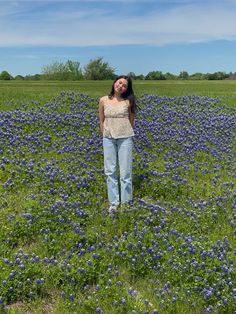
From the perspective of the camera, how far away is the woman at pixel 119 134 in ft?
22.9

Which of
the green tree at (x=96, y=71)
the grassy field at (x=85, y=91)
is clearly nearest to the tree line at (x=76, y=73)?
the green tree at (x=96, y=71)

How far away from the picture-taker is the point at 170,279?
201 inches

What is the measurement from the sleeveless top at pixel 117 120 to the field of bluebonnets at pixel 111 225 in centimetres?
111

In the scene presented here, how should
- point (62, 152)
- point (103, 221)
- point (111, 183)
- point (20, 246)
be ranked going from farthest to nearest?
point (62, 152)
point (111, 183)
point (103, 221)
point (20, 246)

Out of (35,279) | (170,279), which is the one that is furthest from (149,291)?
(35,279)

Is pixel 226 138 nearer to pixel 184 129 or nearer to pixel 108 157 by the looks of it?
pixel 184 129

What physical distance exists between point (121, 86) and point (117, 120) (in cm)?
54

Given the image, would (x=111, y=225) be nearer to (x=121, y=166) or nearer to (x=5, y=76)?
(x=121, y=166)

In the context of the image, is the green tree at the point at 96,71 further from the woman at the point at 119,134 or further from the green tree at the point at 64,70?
the woman at the point at 119,134

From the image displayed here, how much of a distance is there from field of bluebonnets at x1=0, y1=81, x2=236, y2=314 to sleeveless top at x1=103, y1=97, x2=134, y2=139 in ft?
3.64

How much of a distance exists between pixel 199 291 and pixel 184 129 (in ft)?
23.6

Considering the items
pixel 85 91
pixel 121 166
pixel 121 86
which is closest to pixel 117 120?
pixel 121 86

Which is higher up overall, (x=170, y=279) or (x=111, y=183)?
(x=111, y=183)

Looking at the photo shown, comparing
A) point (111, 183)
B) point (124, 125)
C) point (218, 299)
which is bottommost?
point (218, 299)
